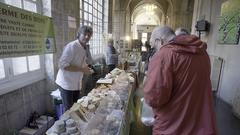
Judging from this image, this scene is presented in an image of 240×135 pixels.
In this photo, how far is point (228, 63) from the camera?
13.0 ft

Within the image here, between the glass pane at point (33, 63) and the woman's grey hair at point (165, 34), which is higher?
the woman's grey hair at point (165, 34)

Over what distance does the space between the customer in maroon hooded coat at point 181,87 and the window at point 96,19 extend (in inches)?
156

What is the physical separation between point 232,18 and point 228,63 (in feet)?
3.36

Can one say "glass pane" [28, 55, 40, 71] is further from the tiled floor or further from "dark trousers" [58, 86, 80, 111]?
the tiled floor

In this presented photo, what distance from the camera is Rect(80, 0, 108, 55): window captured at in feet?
16.5

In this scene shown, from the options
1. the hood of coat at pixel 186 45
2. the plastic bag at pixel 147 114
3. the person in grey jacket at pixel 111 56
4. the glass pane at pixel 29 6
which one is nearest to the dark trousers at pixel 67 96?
the plastic bag at pixel 147 114

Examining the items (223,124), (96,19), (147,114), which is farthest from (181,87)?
(96,19)

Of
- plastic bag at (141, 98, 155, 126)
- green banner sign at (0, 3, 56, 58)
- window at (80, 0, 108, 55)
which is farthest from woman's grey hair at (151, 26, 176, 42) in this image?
window at (80, 0, 108, 55)

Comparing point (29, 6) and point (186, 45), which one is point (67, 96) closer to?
point (29, 6)

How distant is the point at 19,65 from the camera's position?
7.71 feet

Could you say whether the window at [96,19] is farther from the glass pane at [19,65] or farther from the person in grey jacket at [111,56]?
the glass pane at [19,65]

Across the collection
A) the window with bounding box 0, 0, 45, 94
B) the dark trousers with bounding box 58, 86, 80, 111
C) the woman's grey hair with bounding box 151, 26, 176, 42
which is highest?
the woman's grey hair with bounding box 151, 26, 176, 42

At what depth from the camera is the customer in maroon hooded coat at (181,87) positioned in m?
1.11

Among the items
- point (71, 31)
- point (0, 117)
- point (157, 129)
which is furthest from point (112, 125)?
point (71, 31)
